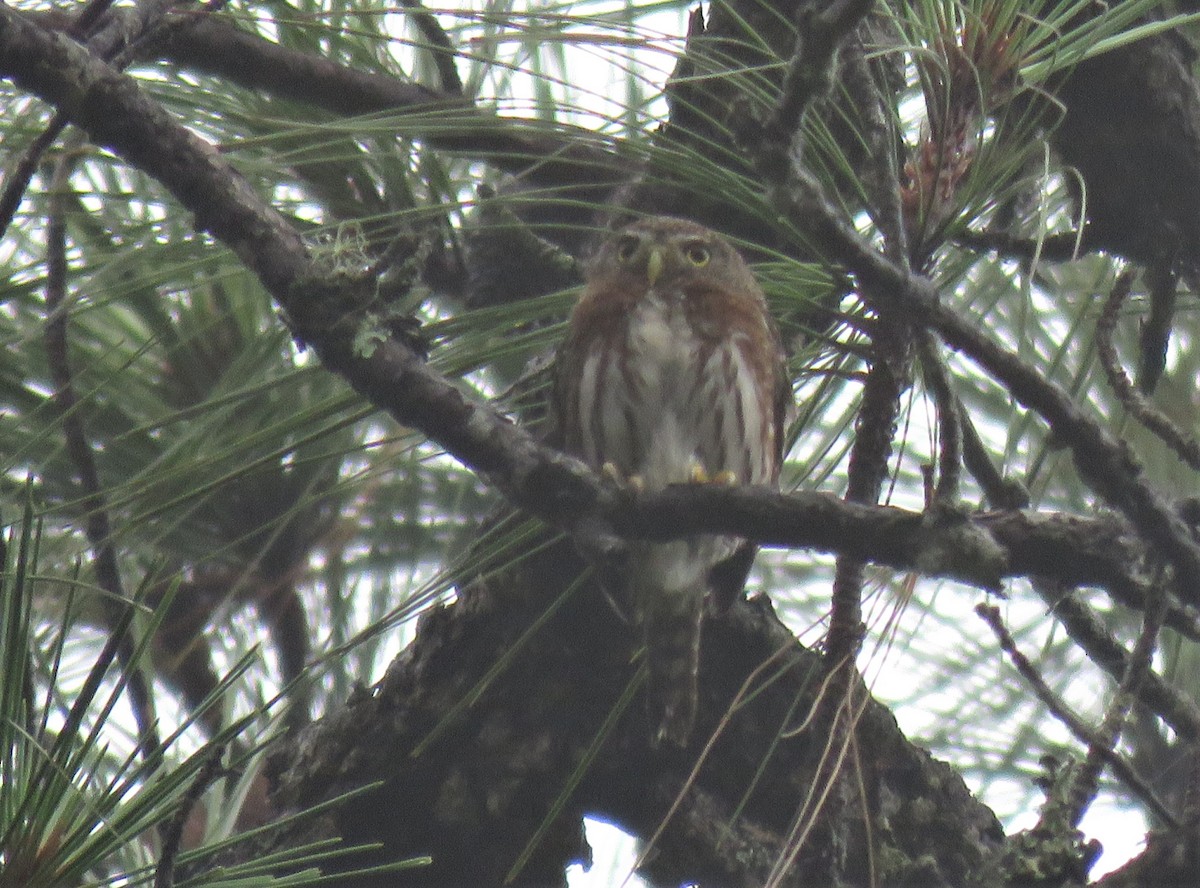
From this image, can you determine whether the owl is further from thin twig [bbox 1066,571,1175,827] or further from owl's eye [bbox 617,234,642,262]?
thin twig [bbox 1066,571,1175,827]

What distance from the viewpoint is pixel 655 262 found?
3156 millimetres

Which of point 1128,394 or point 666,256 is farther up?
point 666,256

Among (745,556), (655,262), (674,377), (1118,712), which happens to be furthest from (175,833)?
(655,262)

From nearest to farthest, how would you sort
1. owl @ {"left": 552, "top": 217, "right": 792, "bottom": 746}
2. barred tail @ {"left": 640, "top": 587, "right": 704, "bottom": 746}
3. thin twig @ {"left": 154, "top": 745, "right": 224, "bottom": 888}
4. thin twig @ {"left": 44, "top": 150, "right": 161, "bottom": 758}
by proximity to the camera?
thin twig @ {"left": 154, "top": 745, "right": 224, "bottom": 888} < thin twig @ {"left": 44, "top": 150, "right": 161, "bottom": 758} < barred tail @ {"left": 640, "top": 587, "right": 704, "bottom": 746} < owl @ {"left": 552, "top": 217, "right": 792, "bottom": 746}

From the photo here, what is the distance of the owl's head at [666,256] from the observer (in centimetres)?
309

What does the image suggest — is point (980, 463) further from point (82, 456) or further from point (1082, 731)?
point (82, 456)

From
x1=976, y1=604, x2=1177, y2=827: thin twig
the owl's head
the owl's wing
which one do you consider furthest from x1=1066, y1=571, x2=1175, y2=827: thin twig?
the owl's head

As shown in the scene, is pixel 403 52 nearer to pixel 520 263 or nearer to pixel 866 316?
pixel 520 263

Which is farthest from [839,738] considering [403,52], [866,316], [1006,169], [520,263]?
[403,52]

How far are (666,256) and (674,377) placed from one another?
0.89 feet

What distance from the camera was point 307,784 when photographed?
2736 mm

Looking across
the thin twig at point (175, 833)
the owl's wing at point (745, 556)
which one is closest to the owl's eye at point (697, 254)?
the owl's wing at point (745, 556)

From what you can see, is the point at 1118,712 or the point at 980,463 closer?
the point at 1118,712

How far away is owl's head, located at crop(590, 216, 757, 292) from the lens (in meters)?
3.09
